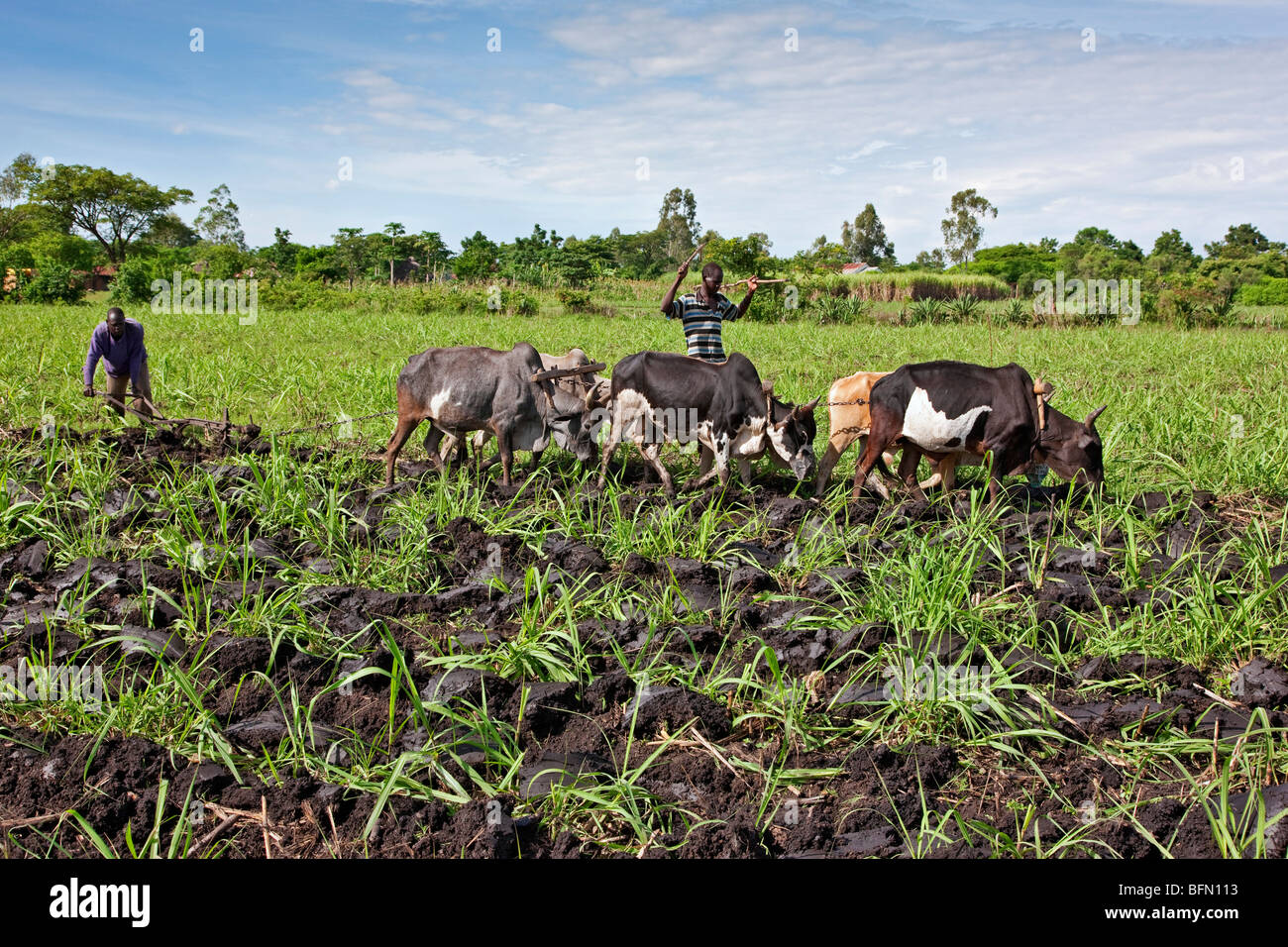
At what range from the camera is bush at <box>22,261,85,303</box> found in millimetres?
31609

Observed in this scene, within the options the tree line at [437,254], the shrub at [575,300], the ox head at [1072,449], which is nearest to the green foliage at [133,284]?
the tree line at [437,254]

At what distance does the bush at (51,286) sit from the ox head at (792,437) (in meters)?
31.6

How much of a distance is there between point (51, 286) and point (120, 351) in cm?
2734

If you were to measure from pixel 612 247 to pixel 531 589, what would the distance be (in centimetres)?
3626

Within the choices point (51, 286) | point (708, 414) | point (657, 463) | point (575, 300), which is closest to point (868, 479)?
point (708, 414)

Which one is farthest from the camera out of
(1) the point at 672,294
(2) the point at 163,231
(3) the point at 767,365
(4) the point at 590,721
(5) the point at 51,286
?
(2) the point at 163,231

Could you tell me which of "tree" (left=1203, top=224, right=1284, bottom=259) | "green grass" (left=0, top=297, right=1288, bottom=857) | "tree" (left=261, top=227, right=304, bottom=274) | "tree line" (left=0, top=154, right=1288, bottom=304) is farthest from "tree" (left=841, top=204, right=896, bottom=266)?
"green grass" (left=0, top=297, right=1288, bottom=857)

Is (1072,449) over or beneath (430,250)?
beneath

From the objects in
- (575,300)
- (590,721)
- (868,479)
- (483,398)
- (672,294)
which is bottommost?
(590,721)

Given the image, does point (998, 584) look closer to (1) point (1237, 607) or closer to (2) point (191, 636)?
(1) point (1237, 607)

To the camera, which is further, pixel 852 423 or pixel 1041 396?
pixel 852 423

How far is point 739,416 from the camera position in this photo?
7.16 metres

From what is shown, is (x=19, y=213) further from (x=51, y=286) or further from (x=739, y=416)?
(x=739, y=416)

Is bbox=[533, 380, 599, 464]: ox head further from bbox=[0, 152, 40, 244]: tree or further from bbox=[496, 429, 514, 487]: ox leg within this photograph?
bbox=[0, 152, 40, 244]: tree
